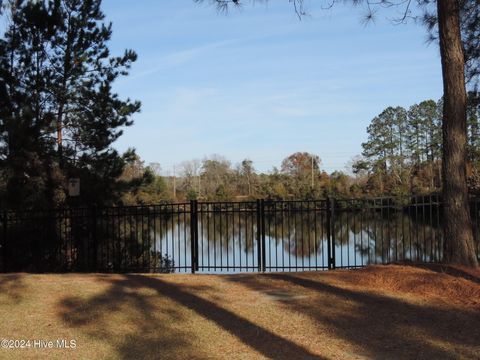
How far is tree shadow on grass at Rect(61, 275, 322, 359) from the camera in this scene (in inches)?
207

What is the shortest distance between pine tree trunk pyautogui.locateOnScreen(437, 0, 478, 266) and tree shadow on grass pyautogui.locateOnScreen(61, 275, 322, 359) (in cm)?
407

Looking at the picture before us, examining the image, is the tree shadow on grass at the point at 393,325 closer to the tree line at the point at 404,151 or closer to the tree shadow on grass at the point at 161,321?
the tree shadow on grass at the point at 161,321

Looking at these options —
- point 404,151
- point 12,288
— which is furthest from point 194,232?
point 404,151

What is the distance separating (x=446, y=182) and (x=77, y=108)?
38.5ft

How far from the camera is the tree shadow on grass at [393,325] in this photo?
5.12 metres

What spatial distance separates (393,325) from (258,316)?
1553mm

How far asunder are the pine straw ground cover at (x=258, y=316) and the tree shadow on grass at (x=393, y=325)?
0.04 feet

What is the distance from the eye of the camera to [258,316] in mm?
6363

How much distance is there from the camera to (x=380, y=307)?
6605mm

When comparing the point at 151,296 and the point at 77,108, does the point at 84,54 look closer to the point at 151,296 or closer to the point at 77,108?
the point at 77,108

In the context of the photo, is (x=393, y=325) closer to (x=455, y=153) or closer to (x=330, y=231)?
(x=455, y=153)

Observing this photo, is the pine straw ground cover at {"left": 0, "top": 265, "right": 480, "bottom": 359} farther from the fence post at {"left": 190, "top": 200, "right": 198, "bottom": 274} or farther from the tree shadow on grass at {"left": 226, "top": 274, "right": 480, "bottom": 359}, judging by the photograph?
the fence post at {"left": 190, "top": 200, "right": 198, "bottom": 274}

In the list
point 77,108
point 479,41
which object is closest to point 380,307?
point 479,41

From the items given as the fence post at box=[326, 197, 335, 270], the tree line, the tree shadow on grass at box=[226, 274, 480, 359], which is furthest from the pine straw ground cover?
the tree line
